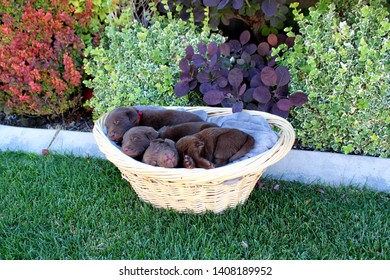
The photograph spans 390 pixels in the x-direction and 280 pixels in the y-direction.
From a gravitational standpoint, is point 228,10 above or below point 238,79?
above

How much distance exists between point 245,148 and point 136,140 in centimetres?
66

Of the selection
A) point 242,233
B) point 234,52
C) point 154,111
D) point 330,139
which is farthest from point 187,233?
point 234,52

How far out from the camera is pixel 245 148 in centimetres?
266

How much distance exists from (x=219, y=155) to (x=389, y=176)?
1.33 metres

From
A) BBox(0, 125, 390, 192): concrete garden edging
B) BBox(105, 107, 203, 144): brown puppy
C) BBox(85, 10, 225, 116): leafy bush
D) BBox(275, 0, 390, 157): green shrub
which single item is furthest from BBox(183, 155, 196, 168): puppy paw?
BBox(275, 0, 390, 157): green shrub

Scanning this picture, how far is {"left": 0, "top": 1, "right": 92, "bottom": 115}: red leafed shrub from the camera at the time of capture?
3.83 metres

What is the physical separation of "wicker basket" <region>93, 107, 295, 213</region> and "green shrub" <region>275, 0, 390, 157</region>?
2.05ft

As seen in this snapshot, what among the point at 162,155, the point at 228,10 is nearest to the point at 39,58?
the point at 228,10

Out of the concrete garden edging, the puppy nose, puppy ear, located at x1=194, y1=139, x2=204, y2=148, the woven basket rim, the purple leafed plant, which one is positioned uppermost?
the purple leafed plant

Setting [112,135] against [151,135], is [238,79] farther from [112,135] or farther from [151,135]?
[112,135]

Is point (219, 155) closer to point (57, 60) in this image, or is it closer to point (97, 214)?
point (97, 214)

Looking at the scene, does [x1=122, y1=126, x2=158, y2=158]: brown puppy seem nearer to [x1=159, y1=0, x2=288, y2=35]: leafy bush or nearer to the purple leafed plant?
the purple leafed plant

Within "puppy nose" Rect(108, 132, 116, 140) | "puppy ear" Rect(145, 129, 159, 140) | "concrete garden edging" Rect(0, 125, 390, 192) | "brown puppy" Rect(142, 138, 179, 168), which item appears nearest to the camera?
"brown puppy" Rect(142, 138, 179, 168)

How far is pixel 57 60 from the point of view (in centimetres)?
396
